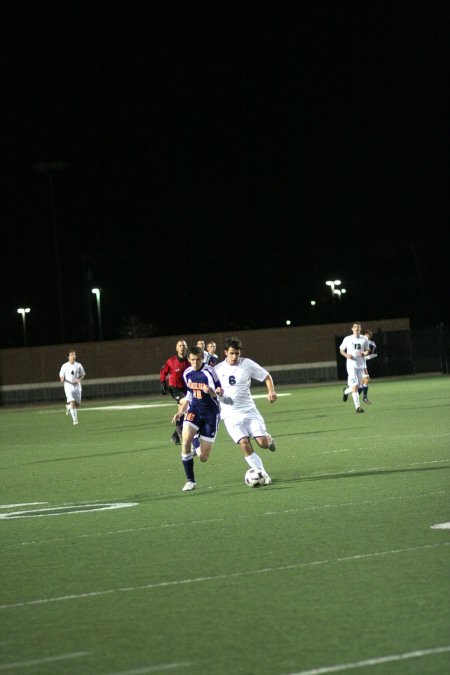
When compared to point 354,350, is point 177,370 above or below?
below

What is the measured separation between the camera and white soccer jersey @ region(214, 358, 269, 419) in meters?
14.8

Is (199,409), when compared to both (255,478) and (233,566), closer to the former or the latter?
(255,478)

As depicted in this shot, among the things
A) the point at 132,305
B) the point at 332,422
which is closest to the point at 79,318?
the point at 132,305

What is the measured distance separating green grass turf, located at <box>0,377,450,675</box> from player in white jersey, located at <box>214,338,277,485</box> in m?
0.64

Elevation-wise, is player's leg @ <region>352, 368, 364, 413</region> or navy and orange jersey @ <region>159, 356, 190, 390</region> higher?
navy and orange jersey @ <region>159, 356, 190, 390</region>

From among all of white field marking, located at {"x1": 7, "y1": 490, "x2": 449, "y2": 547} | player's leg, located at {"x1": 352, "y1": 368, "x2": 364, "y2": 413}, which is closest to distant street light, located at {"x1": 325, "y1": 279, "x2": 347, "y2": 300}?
player's leg, located at {"x1": 352, "y1": 368, "x2": 364, "y2": 413}

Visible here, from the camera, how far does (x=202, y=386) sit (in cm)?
1498

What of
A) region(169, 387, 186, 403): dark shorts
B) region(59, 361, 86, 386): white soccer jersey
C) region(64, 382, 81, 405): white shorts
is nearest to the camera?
region(169, 387, 186, 403): dark shorts

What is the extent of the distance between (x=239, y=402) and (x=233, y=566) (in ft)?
19.0

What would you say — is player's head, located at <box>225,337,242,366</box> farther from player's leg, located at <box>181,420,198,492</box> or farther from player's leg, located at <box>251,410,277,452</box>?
player's leg, located at <box>181,420,198,492</box>

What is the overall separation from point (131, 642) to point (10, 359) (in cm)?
5043

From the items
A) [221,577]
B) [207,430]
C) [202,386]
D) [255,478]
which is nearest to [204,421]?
[207,430]

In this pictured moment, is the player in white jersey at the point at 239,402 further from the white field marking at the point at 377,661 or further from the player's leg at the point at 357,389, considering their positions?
the player's leg at the point at 357,389

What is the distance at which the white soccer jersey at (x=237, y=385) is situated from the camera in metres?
14.8
